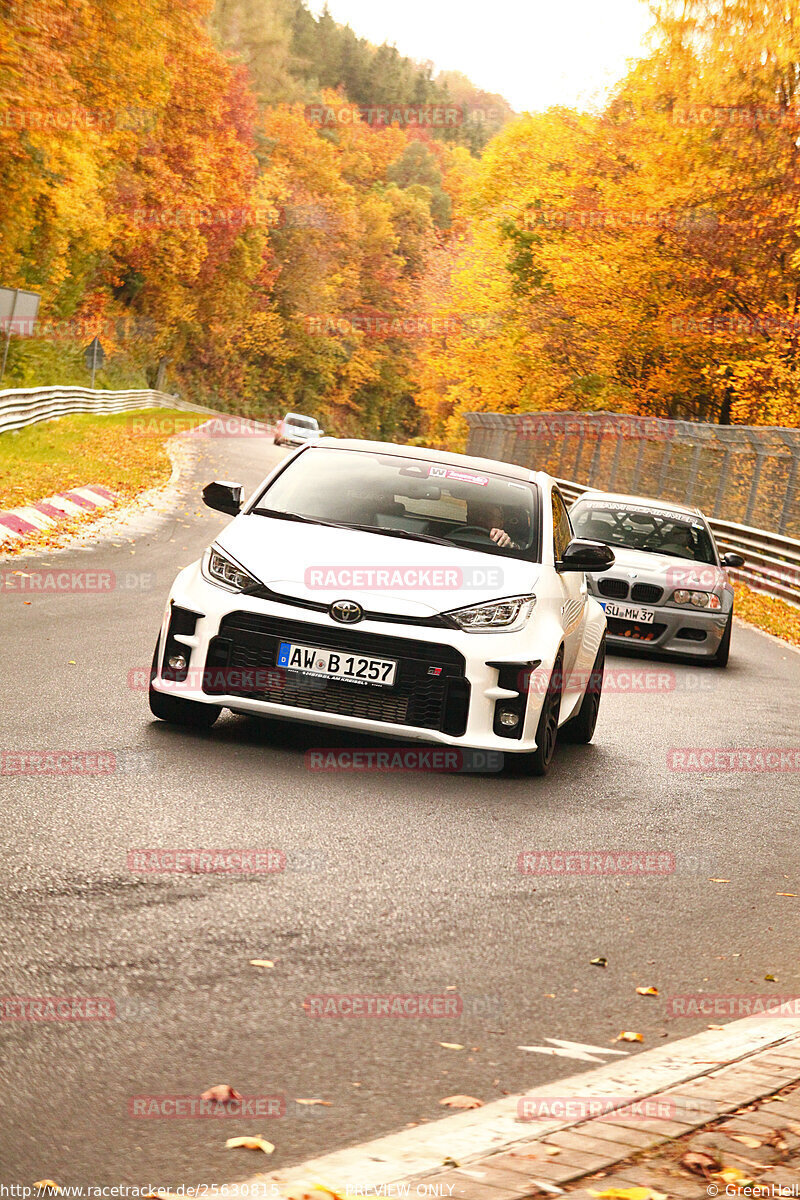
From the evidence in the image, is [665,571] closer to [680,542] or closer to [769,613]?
[680,542]

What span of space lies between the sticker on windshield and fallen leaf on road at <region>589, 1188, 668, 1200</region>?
6.15 metres

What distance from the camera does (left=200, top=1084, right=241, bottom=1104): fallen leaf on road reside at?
3678mm

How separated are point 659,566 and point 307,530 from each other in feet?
26.7

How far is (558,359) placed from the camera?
50812mm

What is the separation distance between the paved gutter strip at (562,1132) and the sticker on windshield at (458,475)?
503cm

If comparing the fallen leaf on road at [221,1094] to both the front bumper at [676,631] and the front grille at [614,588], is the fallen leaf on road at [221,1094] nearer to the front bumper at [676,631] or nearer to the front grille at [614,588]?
the front bumper at [676,631]

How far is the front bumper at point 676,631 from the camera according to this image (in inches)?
604

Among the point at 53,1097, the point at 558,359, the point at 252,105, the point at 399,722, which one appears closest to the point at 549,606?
the point at 399,722

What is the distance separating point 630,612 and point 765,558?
31.7 feet

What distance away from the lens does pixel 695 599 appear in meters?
15.5

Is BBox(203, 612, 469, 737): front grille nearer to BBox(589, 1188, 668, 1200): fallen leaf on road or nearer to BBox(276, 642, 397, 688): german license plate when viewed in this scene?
BBox(276, 642, 397, 688): german license plate

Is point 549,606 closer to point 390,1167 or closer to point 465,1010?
point 465,1010

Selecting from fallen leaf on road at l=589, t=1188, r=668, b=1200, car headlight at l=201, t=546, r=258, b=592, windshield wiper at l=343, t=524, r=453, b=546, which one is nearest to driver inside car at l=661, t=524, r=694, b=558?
windshield wiper at l=343, t=524, r=453, b=546

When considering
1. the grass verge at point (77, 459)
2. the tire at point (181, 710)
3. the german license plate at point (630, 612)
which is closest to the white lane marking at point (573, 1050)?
Answer: the tire at point (181, 710)
